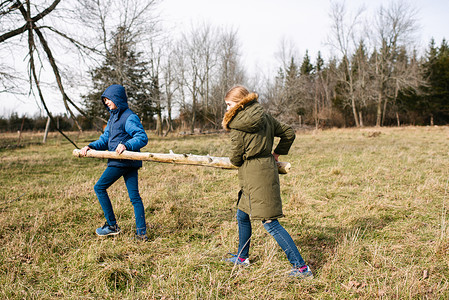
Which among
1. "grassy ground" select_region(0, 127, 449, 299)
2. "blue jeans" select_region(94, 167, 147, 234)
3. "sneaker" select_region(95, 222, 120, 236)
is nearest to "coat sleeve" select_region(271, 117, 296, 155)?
"grassy ground" select_region(0, 127, 449, 299)

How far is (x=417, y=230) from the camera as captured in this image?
393 cm

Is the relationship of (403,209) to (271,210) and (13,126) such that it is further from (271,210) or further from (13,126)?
(13,126)

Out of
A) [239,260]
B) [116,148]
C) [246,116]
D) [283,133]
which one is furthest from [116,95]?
[239,260]

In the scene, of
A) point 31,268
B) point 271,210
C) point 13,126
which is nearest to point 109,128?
point 31,268

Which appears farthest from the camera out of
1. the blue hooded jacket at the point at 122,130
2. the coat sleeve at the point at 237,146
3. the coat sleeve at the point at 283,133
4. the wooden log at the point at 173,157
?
the blue hooded jacket at the point at 122,130

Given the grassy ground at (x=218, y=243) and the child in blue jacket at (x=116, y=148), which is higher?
the child in blue jacket at (x=116, y=148)

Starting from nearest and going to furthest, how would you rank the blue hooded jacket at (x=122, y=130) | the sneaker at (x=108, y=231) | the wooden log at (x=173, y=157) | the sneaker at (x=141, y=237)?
the wooden log at (x=173, y=157) → the blue hooded jacket at (x=122, y=130) → the sneaker at (x=141, y=237) → the sneaker at (x=108, y=231)

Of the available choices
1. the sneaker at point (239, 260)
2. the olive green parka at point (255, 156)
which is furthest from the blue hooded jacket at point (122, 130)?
the sneaker at point (239, 260)

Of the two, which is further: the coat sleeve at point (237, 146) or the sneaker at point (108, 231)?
the sneaker at point (108, 231)

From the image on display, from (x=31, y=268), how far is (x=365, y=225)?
4.18m

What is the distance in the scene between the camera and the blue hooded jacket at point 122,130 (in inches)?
141

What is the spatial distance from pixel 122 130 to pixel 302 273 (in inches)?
104

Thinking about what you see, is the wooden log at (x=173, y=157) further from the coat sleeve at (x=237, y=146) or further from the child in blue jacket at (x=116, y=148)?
the coat sleeve at (x=237, y=146)

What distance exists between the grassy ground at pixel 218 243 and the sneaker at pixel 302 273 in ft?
0.21
